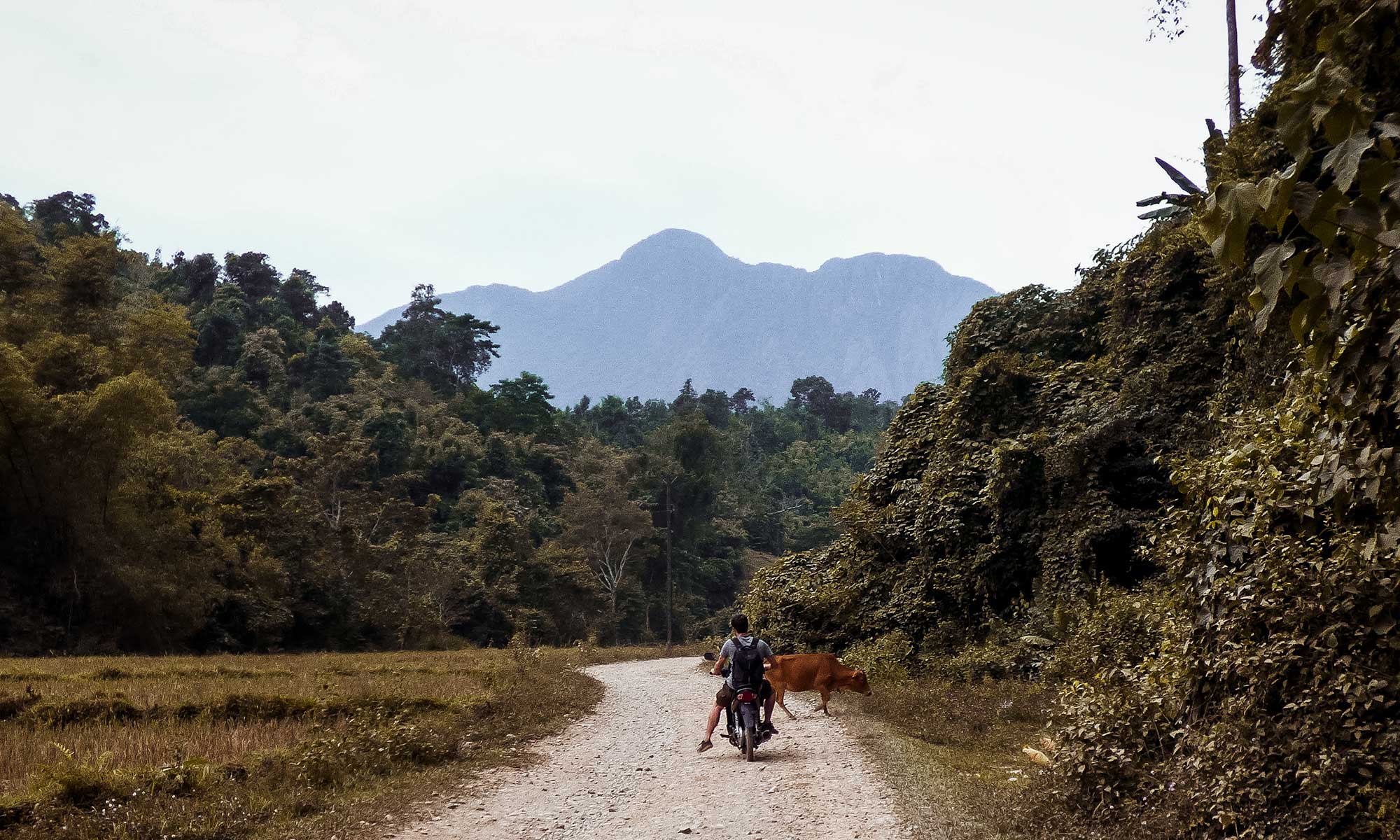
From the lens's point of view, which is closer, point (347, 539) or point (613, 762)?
point (613, 762)

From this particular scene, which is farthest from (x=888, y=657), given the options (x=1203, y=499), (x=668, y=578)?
(x=668, y=578)

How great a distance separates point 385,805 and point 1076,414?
1255cm

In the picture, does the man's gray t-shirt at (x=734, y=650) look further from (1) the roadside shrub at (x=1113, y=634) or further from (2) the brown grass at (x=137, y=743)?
(2) the brown grass at (x=137, y=743)

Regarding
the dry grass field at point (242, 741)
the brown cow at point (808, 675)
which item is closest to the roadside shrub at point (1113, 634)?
the brown cow at point (808, 675)

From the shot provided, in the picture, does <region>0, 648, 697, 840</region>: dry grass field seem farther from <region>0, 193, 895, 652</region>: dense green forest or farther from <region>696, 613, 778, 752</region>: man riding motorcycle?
<region>0, 193, 895, 652</region>: dense green forest

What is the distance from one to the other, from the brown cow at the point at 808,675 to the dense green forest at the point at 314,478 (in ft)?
66.0

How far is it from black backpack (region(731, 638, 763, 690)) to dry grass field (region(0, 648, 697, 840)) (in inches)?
110

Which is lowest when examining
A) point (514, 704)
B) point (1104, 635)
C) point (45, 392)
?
point (514, 704)

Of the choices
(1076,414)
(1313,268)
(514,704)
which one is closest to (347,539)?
(514,704)

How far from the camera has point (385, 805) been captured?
301 inches

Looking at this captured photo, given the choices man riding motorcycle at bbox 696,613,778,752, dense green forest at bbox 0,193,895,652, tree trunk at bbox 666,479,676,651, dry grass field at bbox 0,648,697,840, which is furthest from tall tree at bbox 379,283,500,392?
man riding motorcycle at bbox 696,613,778,752

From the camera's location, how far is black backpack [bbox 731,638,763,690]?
9758 mm

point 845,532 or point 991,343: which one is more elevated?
point 991,343

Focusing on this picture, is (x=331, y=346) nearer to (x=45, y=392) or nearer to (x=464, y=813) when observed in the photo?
(x=45, y=392)
